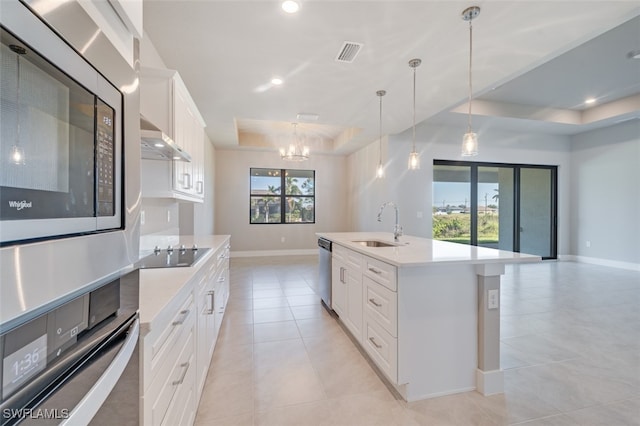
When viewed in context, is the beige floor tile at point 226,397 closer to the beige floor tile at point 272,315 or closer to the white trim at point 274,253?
the beige floor tile at point 272,315

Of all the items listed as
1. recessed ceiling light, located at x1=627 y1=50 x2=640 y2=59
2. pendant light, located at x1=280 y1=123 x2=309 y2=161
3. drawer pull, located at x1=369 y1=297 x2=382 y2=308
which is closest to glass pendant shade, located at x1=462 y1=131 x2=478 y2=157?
drawer pull, located at x1=369 y1=297 x2=382 y2=308

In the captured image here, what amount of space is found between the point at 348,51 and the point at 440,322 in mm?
2462

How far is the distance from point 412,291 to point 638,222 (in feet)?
22.1

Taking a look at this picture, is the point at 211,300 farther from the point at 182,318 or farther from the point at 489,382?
the point at 489,382

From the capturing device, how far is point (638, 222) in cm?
Answer: 546

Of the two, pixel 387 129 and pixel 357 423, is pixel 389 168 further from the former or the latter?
pixel 357 423

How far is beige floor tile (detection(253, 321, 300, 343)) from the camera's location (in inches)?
108

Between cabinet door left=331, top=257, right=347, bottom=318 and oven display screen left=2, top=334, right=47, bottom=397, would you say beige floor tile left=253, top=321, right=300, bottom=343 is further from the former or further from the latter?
oven display screen left=2, top=334, right=47, bottom=397

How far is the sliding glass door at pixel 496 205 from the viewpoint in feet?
20.3

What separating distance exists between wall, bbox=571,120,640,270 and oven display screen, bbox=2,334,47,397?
8400mm

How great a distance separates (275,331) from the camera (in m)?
2.88

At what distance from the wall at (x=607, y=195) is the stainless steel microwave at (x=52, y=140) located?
835 centimetres

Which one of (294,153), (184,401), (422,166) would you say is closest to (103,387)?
(184,401)

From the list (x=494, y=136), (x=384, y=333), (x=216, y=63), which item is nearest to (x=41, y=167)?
(x=384, y=333)
